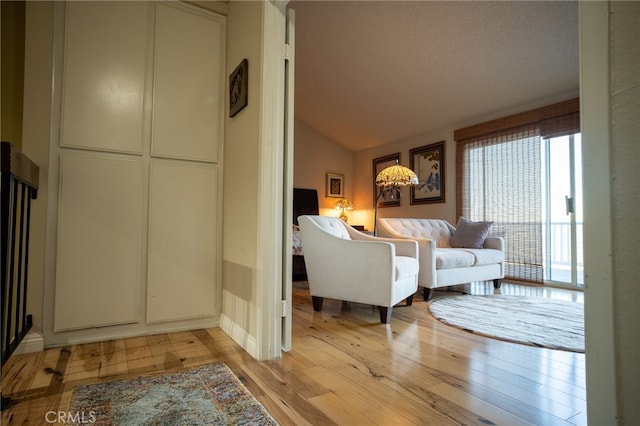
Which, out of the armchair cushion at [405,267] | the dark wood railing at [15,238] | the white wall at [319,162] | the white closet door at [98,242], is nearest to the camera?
the dark wood railing at [15,238]

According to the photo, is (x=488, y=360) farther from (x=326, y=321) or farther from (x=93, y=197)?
(x=93, y=197)

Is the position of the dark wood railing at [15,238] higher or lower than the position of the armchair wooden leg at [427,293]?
higher

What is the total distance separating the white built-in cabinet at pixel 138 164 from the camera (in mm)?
1949

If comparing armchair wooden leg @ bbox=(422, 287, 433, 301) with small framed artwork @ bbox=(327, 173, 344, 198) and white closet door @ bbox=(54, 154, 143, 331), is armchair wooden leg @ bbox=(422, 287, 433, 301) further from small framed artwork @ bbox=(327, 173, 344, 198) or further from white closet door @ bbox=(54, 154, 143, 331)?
small framed artwork @ bbox=(327, 173, 344, 198)

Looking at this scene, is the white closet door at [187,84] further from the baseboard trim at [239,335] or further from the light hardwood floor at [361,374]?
the light hardwood floor at [361,374]

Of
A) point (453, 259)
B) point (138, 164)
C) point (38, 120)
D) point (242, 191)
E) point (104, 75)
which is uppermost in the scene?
point (104, 75)

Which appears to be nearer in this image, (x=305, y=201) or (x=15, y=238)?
(x=15, y=238)

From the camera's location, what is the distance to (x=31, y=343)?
5.88ft

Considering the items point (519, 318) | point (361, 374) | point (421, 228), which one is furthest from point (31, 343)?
point (421, 228)

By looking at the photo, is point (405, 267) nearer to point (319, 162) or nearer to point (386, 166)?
point (386, 166)

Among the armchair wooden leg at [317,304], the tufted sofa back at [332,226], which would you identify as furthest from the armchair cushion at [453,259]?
the armchair wooden leg at [317,304]

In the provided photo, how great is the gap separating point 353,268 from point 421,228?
1.75 meters

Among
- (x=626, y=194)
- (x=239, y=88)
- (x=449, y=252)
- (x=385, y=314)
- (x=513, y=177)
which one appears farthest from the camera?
(x=513, y=177)

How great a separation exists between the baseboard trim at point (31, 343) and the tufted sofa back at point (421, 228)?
9.39ft
